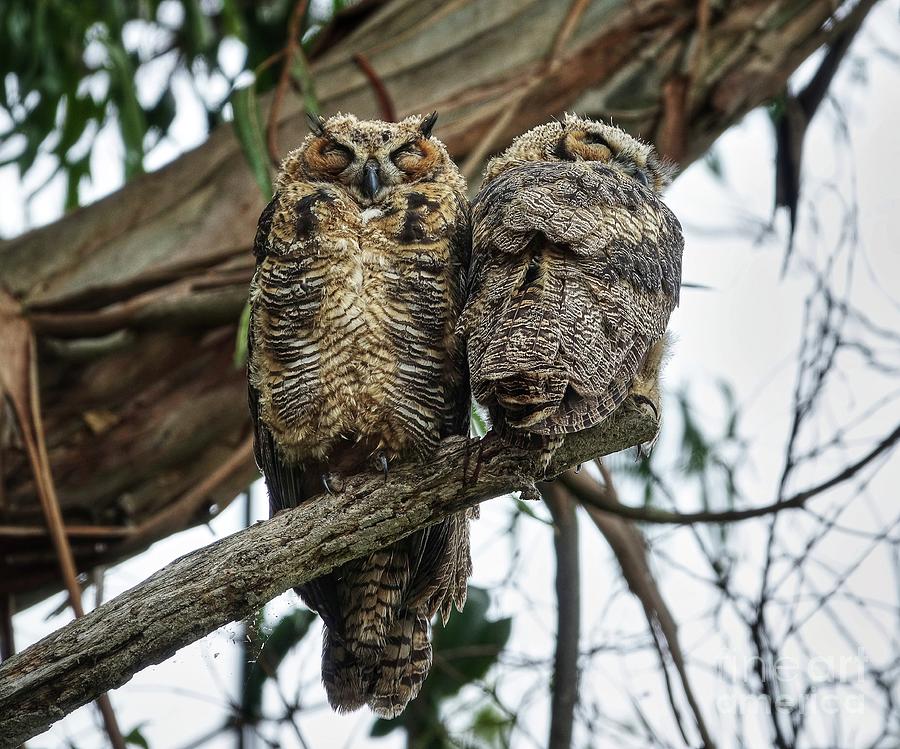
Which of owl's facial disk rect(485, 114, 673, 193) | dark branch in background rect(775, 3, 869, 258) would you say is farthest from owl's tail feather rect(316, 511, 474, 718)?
dark branch in background rect(775, 3, 869, 258)

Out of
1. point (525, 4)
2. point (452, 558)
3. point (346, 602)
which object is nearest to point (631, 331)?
point (452, 558)

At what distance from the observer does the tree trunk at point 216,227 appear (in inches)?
177

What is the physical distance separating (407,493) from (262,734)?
1.47 meters

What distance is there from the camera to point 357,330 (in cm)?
283

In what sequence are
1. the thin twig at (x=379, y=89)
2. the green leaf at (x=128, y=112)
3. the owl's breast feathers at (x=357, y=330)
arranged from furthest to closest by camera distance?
the green leaf at (x=128, y=112)
the thin twig at (x=379, y=89)
the owl's breast feathers at (x=357, y=330)

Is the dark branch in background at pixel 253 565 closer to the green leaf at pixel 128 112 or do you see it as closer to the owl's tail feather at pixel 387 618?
the owl's tail feather at pixel 387 618

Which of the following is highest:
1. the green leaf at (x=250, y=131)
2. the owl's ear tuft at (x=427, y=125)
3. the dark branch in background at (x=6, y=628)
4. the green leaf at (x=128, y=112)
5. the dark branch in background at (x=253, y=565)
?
the green leaf at (x=128, y=112)

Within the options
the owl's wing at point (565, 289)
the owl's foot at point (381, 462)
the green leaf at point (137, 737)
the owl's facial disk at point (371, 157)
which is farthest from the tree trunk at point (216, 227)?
the owl's wing at point (565, 289)

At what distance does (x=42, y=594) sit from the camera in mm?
4617

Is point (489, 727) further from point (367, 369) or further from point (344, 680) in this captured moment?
point (367, 369)

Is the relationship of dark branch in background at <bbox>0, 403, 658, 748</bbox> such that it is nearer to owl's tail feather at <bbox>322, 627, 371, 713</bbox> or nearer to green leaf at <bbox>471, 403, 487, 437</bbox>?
green leaf at <bbox>471, 403, 487, 437</bbox>

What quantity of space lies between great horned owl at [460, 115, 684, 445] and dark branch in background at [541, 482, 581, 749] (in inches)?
39.3

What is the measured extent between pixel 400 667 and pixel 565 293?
1.19 meters

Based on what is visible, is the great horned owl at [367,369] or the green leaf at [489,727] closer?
the great horned owl at [367,369]
